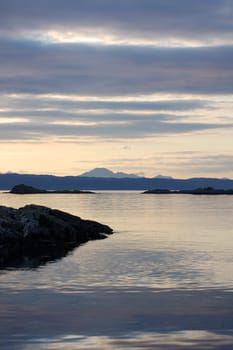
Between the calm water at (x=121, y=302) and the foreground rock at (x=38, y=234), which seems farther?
the foreground rock at (x=38, y=234)

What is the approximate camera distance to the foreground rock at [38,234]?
1379 inches

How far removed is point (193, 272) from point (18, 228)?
1465 centimetres

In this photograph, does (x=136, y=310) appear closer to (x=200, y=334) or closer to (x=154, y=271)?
(x=200, y=334)

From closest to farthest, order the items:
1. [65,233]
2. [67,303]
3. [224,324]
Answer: [224,324] < [67,303] < [65,233]

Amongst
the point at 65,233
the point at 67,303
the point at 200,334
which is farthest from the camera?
the point at 65,233

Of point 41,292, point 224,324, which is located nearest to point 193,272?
point 41,292

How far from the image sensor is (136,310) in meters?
18.4

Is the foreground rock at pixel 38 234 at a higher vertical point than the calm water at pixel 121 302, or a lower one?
higher

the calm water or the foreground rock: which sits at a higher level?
the foreground rock

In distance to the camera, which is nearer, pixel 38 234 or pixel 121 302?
pixel 121 302

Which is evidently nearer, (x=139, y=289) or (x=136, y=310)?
(x=136, y=310)

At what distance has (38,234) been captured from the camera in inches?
1553

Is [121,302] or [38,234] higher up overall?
[38,234]

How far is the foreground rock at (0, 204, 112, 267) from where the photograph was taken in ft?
115
